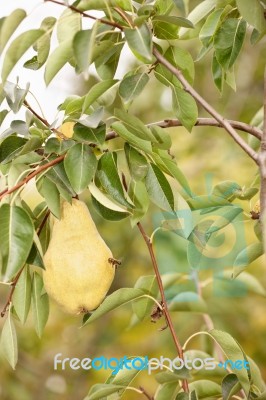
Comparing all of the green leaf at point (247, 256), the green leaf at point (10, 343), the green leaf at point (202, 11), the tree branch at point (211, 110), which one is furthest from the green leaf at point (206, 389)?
the green leaf at point (202, 11)

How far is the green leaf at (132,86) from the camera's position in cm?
88

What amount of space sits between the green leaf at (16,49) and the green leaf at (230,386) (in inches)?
18.9

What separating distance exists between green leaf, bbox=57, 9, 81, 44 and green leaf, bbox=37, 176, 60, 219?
0.16 metres

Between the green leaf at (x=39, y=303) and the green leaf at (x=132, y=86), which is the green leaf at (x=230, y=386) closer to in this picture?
the green leaf at (x=39, y=303)

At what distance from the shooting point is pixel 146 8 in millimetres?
836

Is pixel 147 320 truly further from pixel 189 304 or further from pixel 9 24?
pixel 9 24

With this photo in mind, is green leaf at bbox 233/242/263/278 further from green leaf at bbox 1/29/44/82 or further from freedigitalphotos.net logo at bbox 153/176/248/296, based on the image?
green leaf at bbox 1/29/44/82

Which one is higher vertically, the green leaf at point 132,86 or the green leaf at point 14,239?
the green leaf at point 132,86

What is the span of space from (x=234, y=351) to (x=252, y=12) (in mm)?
413

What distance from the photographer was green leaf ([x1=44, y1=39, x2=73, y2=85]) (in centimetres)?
85

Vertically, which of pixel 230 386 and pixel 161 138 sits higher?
pixel 161 138

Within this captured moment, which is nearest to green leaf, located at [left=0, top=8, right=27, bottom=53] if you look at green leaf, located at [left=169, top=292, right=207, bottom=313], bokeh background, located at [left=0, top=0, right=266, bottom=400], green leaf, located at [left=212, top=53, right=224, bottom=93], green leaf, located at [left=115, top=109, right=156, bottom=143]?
green leaf, located at [left=115, top=109, right=156, bottom=143]

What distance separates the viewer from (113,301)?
945 millimetres

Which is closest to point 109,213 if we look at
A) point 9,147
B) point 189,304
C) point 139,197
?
point 139,197
